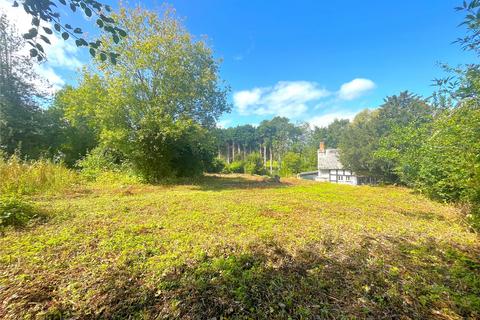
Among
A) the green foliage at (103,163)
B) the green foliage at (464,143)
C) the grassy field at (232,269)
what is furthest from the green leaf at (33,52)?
the green foliage at (103,163)

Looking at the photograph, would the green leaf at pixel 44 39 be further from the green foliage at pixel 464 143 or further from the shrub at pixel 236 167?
the shrub at pixel 236 167

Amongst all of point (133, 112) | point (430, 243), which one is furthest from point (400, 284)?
point (133, 112)

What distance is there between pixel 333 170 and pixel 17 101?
1094 inches

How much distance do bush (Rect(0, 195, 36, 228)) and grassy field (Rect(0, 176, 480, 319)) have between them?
0.21 meters

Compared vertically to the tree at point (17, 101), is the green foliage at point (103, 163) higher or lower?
lower

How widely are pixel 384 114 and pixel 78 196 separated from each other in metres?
24.1

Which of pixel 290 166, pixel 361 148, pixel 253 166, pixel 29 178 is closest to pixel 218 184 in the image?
pixel 29 178

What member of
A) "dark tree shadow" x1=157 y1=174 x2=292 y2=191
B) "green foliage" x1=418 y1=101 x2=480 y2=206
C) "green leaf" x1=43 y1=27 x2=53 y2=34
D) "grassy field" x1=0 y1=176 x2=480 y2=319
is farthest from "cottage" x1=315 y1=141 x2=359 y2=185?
"green leaf" x1=43 y1=27 x2=53 y2=34

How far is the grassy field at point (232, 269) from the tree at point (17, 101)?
12.2 metres

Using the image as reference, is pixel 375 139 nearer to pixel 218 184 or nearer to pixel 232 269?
pixel 218 184

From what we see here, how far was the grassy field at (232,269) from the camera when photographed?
166cm

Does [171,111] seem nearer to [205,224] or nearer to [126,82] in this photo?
[126,82]

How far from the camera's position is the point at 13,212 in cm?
315

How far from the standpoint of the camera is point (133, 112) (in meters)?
8.27
